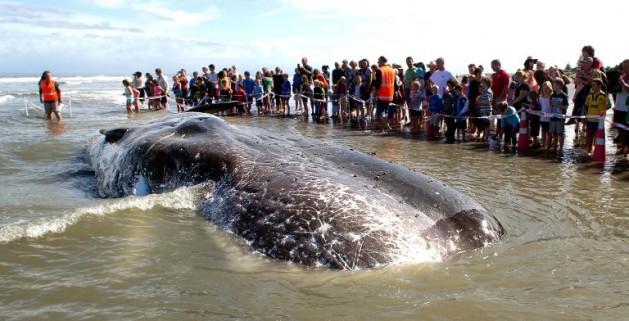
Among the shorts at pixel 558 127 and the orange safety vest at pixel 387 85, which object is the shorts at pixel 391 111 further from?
the shorts at pixel 558 127

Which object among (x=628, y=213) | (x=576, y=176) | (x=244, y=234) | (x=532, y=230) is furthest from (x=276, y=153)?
(x=576, y=176)

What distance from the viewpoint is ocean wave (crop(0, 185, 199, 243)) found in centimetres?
514

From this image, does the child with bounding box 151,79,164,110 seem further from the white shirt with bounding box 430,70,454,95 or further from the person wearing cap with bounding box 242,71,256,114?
the white shirt with bounding box 430,70,454,95

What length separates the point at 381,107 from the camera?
55.7 feet

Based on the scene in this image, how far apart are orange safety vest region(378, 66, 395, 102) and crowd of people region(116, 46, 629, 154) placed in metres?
0.03

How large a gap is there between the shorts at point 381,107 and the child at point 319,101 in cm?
296

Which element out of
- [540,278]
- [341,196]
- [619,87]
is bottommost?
[540,278]

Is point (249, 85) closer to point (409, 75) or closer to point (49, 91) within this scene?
point (49, 91)

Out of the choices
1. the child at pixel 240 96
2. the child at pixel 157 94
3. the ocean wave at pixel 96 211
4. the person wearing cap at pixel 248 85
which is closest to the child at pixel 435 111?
the ocean wave at pixel 96 211

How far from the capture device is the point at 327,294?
4043mm

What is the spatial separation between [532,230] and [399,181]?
67.8 inches

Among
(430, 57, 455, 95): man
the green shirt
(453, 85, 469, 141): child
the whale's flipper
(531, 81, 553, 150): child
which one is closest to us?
the whale's flipper

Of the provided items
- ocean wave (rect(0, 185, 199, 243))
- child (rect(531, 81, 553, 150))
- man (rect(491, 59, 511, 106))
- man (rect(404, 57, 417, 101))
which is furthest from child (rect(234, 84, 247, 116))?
ocean wave (rect(0, 185, 199, 243))

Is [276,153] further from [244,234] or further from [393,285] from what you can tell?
[393,285]
